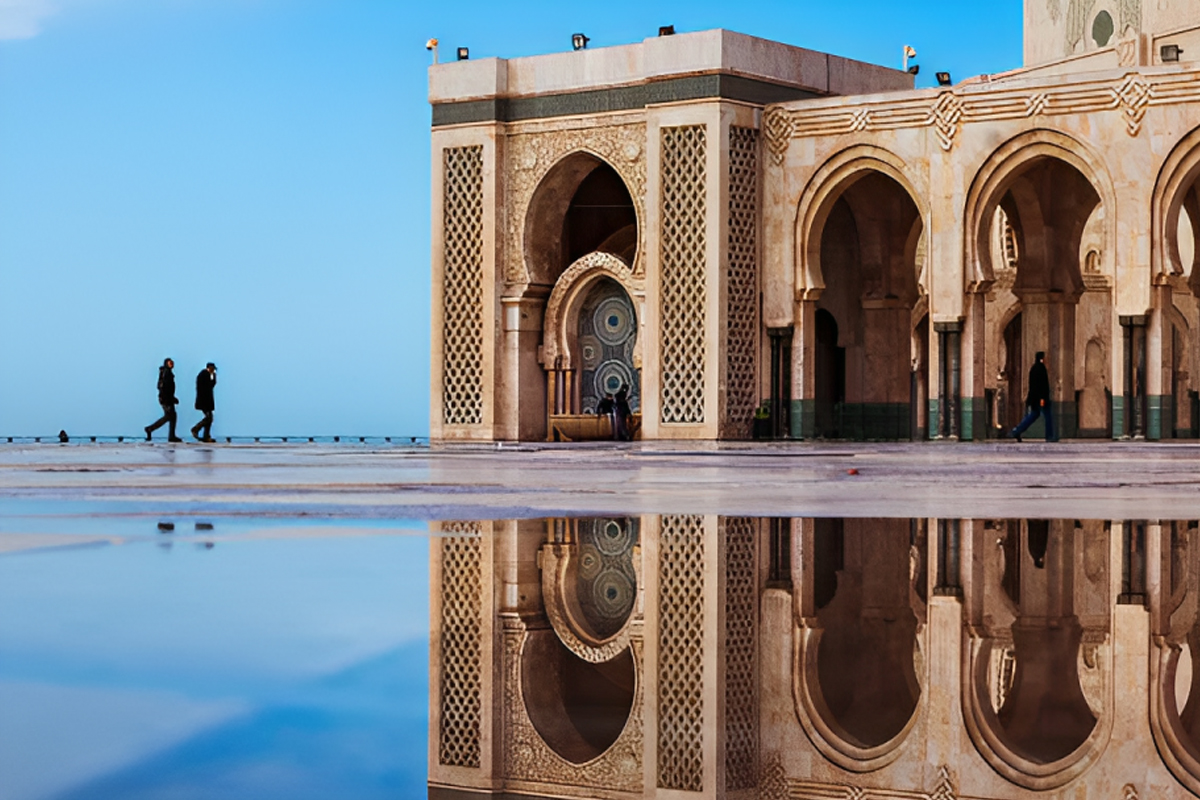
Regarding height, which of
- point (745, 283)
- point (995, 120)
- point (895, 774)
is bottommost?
point (895, 774)

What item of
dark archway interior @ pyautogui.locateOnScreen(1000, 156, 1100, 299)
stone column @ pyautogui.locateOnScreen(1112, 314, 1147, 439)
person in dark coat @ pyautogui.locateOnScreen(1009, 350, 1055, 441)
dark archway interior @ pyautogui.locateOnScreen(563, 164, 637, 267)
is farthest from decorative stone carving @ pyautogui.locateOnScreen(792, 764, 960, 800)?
dark archway interior @ pyautogui.locateOnScreen(563, 164, 637, 267)

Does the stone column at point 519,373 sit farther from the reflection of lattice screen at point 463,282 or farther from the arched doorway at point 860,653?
the arched doorway at point 860,653

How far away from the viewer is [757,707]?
1.58 meters

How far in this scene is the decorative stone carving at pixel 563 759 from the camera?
138 cm

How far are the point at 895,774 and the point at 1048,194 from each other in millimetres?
20201

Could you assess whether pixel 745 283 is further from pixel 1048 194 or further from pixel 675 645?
pixel 675 645

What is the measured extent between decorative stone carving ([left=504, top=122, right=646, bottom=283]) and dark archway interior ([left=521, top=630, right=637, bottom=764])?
721 inches

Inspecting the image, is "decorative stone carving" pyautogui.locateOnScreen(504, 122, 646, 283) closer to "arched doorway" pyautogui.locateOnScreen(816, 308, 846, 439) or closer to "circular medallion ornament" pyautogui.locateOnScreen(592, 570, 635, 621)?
"arched doorway" pyautogui.locateOnScreen(816, 308, 846, 439)

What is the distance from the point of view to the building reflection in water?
1.33 meters

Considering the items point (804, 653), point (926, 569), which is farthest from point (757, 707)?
point (926, 569)

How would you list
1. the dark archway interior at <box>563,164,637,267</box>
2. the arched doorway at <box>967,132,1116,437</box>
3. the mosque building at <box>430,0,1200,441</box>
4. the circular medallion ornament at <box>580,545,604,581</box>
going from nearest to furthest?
the circular medallion ornament at <box>580,545,604,581</box> → the mosque building at <box>430,0,1200,441</box> → the arched doorway at <box>967,132,1116,437</box> → the dark archway interior at <box>563,164,637,267</box>

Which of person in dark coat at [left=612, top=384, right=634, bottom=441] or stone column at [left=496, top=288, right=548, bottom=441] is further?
stone column at [left=496, top=288, right=548, bottom=441]

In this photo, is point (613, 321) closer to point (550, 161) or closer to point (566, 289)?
point (566, 289)

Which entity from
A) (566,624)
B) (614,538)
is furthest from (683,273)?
(566,624)
